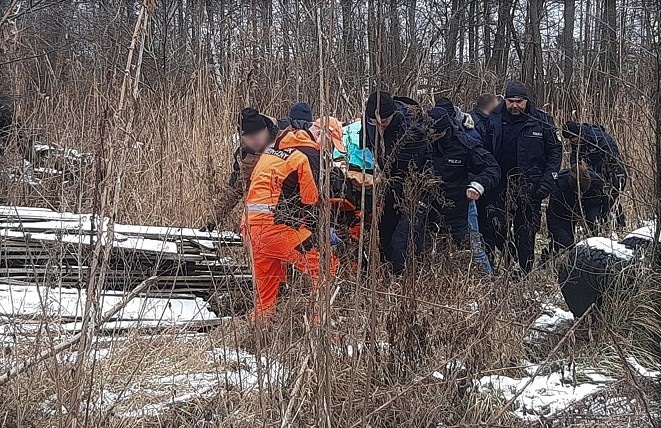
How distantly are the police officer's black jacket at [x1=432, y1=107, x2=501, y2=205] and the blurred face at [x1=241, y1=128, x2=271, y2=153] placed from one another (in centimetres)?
149

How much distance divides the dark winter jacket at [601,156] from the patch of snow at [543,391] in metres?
2.23

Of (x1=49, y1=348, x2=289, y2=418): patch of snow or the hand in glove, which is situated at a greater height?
the hand in glove

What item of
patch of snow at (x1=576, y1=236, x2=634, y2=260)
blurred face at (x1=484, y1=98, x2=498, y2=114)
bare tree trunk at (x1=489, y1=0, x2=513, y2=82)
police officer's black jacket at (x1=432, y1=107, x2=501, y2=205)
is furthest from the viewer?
bare tree trunk at (x1=489, y1=0, x2=513, y2=82)

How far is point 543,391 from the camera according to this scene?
3.80 m

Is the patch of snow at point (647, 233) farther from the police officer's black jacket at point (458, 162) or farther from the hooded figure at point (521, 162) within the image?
the police officer's black jacket at point (458, 162)

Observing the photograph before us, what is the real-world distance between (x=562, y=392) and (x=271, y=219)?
1922mm

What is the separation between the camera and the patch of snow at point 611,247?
4820 mm

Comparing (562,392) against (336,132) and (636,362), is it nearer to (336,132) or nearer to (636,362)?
(636,362)

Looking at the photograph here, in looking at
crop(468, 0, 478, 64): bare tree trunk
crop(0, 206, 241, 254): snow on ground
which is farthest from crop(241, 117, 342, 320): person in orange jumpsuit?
crop(468, 0, 478, 64): bare tree trunk

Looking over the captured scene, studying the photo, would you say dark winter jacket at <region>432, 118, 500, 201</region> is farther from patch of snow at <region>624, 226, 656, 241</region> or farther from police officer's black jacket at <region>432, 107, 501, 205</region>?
patch of snow at <region>624, 226, 656, 241</region>

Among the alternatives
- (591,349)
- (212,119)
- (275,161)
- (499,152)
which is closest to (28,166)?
(212,119)

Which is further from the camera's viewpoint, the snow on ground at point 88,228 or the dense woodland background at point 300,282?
the snow on ground at point 88,228

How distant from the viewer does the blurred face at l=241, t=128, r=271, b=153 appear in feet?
15.0

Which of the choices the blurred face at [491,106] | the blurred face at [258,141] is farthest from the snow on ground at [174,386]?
the blurred face at [491,106]
